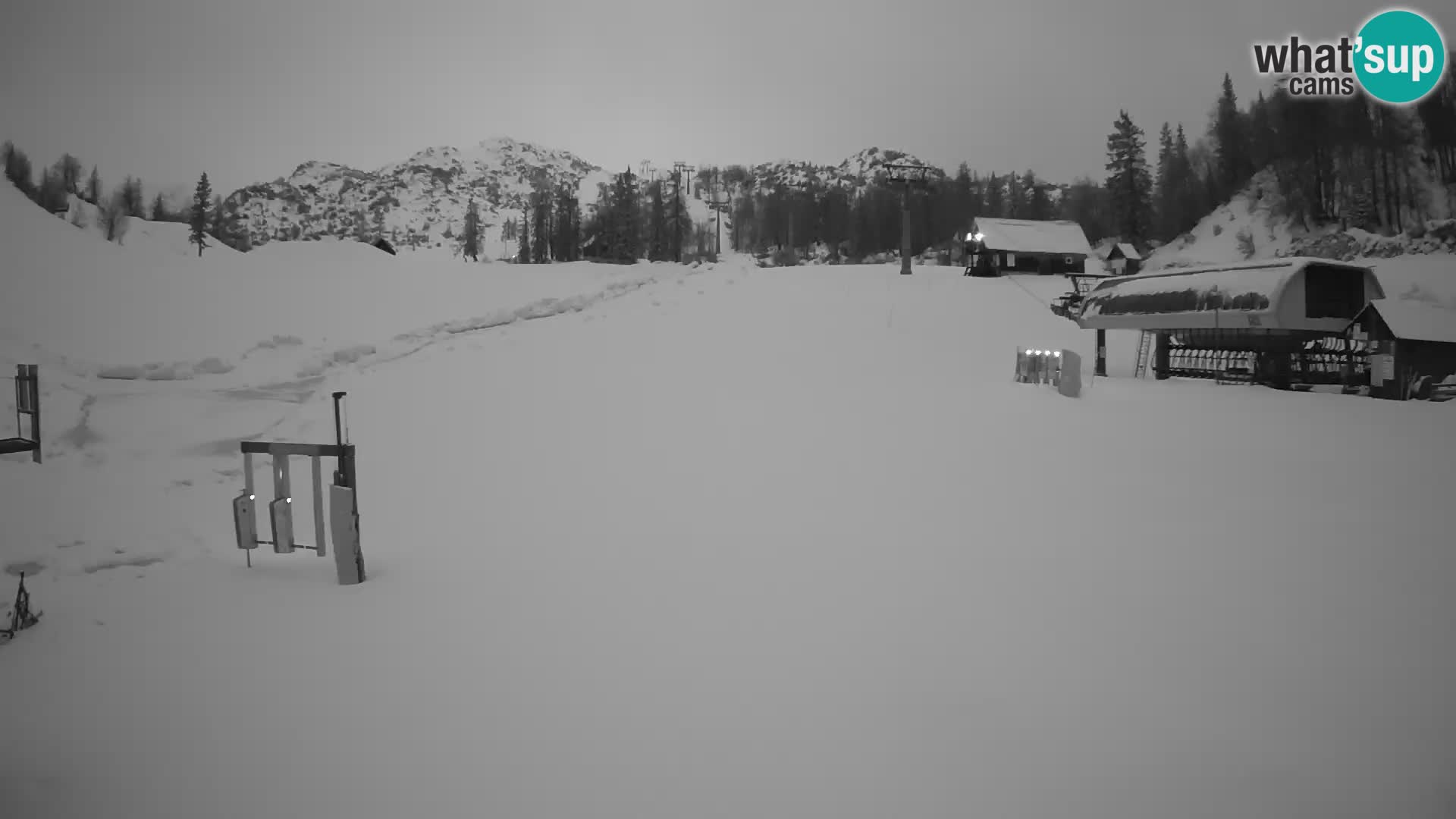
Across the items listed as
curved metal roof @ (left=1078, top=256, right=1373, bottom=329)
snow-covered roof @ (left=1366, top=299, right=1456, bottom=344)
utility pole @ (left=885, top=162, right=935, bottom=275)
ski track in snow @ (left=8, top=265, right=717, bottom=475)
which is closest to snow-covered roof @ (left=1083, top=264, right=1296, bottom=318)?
curved metal roof @ (left=1078, top=256, right=1373, bottom=329)

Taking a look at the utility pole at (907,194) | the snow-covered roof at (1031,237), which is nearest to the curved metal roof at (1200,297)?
the utility pole at (907,194)

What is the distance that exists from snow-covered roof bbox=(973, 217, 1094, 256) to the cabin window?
35.4 meters

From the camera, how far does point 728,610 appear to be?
6145 mm

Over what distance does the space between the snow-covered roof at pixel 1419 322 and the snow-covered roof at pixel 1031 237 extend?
36529 mm

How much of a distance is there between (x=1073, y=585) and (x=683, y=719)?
13.6ft

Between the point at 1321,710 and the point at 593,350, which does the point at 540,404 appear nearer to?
the point at 593,350

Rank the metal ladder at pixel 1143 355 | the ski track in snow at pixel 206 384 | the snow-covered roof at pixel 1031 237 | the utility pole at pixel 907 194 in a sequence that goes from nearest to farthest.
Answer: the ski track in snow at pixel 206 384 → the metal ladder at pixel 1143 355 → the utility pole at pixel 907 194 → the snow-covered roof at pixel 1031 237

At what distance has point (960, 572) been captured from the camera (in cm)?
692

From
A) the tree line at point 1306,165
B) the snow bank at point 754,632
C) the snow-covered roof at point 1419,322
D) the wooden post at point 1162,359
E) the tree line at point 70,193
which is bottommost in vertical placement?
the snow bank at point 754,632

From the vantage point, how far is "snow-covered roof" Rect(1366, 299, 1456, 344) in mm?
16828

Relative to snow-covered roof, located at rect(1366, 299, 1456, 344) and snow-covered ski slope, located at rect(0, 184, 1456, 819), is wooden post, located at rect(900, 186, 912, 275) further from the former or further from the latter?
snow-covered ski slope, located at rect(0, 184, 1456, 819)

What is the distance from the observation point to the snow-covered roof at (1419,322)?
1683 centimetres

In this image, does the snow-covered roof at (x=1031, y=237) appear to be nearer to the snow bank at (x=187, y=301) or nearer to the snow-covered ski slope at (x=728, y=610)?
the snow bank at (x=187, y=301)

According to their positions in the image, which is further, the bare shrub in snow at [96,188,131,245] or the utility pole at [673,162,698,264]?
the utility pole at [673,162,698,264]
